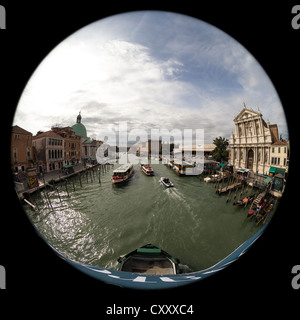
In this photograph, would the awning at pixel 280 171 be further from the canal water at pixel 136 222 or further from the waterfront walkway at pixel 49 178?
the waterfront walkway at pixel 49 178

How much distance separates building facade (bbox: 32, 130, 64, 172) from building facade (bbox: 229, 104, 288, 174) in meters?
1.98

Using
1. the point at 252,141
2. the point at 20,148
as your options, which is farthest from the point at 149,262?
the point at 252,141

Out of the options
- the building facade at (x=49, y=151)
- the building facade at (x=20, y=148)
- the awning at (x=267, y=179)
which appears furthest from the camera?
the awning at (x=267, y=179)

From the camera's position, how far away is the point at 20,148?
1017mm

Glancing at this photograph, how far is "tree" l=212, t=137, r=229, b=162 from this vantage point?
140 centimetres

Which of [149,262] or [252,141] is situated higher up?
[252,141]

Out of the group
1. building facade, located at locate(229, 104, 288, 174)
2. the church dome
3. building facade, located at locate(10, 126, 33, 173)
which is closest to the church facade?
building facade, located at locate(229, 104, 288, 174)

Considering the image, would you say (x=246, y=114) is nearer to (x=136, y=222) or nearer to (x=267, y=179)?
(x=267, y=179)

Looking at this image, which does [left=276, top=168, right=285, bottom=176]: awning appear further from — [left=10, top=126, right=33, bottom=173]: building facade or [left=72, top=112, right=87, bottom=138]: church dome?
[left=10, top=126, right=33, bottom=173]: building facade

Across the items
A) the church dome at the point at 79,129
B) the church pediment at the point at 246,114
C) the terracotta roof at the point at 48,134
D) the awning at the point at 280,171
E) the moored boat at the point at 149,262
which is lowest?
the moored boat at the point at 149,262

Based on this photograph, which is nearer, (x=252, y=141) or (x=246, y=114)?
(x=246, y=114)

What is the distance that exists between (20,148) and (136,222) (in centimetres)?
241

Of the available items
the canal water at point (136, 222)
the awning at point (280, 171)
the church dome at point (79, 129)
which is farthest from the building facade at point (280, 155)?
the church dome at point (79, 129)

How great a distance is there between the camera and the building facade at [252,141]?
1.20 meters
